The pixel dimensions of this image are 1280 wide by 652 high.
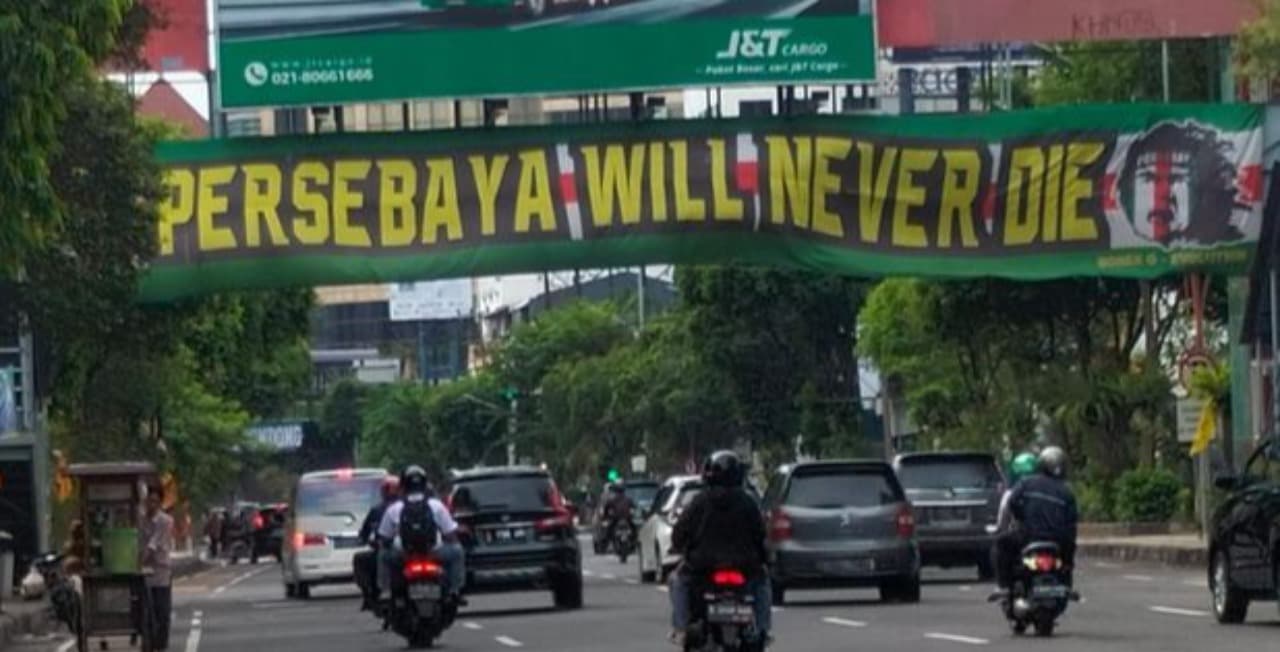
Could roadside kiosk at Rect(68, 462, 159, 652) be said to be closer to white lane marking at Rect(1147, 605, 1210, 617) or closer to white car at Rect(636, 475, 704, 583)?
white lane marking at Rect(1147, 605, 1210, 617)

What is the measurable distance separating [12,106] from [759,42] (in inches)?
638

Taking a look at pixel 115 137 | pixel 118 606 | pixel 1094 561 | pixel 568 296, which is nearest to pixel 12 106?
pixel 118 606

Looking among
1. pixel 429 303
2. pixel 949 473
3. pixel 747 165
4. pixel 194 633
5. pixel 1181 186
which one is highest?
pixel 429 303

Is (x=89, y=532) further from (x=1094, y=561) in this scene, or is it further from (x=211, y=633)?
(x=1094, y=561)

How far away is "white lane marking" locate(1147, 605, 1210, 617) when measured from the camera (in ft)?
99.3

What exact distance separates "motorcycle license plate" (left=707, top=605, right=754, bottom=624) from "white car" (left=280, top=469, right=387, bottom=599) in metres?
26.6

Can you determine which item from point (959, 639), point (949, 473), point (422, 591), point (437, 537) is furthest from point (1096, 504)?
point (959, 639)

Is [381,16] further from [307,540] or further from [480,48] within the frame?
[307,540]

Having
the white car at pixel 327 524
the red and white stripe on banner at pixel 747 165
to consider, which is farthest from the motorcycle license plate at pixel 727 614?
the white car at pixel 327 524

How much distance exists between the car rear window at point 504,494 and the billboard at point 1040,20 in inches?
260

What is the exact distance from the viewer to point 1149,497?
55438 millimetres

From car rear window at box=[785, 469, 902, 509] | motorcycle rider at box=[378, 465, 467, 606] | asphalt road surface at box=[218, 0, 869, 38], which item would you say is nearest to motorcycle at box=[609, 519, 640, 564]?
car rear window at box=[785, 469, 902, 509]

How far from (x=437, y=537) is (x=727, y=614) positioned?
36.8ft

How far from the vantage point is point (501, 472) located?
3794cm
